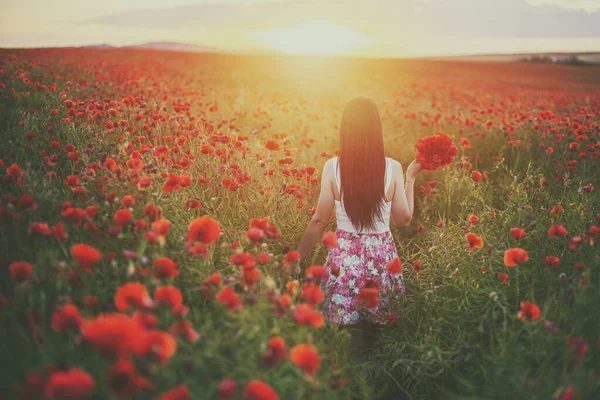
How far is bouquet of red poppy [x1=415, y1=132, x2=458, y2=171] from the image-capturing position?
2.70 metres

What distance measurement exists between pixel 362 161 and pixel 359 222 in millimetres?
437

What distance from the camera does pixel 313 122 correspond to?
7.42 m

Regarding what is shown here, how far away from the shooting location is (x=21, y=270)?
4.88 feet

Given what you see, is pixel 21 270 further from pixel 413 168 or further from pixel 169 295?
pixel 413 168

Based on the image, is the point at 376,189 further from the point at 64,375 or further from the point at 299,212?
the point at 64,375

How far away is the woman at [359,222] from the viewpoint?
2705mm

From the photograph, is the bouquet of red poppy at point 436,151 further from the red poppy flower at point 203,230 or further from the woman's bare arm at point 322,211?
the red poppy flower at point 203,230

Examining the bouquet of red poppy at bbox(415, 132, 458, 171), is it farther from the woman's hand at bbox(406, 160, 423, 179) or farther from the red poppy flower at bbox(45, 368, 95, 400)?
the red poppy flower at bbox(45, 368, 95, 400)

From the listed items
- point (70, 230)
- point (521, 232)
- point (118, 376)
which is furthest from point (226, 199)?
point (118, 376)

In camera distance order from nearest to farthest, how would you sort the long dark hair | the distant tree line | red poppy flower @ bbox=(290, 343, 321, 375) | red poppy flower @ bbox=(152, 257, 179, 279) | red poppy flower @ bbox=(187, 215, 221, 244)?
red poppy flower @ bbox=(290, 343, 321, 375), red poppy flower @ bbox=(152, 257, 179, 279), red poppy flower @ bbox=(187, 215, 221, 244), the long dark hair, the distant tree line

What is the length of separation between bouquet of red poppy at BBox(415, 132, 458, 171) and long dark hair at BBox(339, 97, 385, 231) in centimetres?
28

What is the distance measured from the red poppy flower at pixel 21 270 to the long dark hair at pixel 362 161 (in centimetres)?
183

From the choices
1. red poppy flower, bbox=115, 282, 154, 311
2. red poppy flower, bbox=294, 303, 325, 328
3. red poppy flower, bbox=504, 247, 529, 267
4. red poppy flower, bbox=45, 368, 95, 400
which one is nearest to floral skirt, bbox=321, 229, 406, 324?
red poppy flower, bbox=504, 247, 529, 267

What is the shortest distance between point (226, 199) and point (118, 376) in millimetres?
2448
